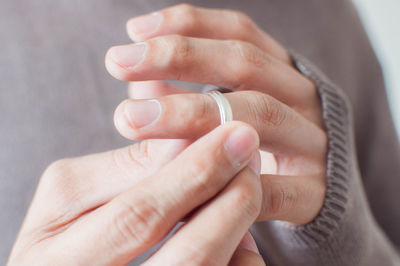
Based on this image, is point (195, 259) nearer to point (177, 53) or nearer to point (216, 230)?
point (216, 230)

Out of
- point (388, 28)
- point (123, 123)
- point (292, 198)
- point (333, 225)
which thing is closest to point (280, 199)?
point (292, 198)

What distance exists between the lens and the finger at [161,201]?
14.8 inches

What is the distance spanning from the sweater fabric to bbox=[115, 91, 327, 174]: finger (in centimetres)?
7

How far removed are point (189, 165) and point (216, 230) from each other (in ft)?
0.23

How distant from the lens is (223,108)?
45cm

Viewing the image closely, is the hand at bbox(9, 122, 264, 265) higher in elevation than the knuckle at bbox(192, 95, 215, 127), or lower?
lower

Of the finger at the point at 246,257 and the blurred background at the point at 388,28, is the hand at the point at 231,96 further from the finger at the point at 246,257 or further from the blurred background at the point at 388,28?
the blurred background at the point at 388,28

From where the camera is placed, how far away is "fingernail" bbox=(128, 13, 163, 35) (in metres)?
0.55

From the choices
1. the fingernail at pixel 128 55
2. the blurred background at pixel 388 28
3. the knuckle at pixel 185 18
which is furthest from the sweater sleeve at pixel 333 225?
the blurred background at pixel 388 28

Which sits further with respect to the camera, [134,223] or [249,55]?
[249,55]

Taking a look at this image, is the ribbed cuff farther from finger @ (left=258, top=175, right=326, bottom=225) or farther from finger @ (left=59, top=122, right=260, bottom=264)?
finger @ (left=59, top=122, right=260, bottom=264)

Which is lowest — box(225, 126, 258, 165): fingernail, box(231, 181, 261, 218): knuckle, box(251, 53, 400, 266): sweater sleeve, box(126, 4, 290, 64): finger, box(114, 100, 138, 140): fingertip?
box(251, 53, 400, 266): sweater sleeve

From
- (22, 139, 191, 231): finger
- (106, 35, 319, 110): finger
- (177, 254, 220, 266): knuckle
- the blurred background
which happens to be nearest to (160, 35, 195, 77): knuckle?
(106, 35, 319, 110): finger

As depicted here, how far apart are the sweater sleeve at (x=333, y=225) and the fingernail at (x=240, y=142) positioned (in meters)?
0.22
